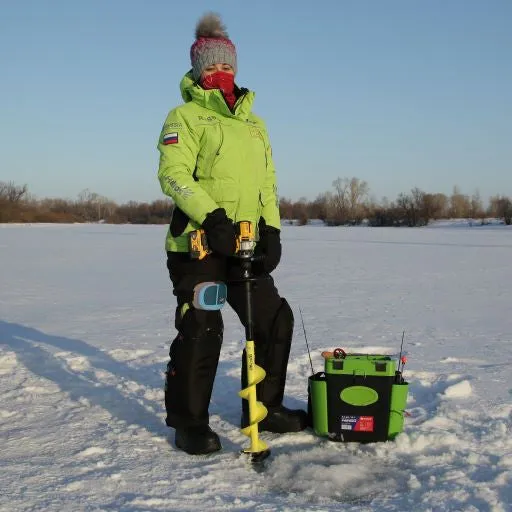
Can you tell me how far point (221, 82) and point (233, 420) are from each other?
1.87 m

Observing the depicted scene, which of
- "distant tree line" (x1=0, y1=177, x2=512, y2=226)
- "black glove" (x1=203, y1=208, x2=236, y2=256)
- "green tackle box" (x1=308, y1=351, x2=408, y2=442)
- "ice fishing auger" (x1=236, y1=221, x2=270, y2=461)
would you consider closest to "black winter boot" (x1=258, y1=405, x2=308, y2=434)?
"green tackle box" (x1=308, y1=351, x2=408, y2=442)

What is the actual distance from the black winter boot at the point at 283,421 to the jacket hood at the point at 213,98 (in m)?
1.58

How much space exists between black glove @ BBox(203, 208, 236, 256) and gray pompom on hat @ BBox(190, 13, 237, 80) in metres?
0.82

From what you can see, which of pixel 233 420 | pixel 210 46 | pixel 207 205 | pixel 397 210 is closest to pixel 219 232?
pixel 207 205

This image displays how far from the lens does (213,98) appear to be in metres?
2.89

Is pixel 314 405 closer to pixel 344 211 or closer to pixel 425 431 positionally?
pixel 425 431

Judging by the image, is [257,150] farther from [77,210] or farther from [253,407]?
[77,210]

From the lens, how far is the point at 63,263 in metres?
15.5

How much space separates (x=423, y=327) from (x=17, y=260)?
42.8 feet

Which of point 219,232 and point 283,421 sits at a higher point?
point 219,232

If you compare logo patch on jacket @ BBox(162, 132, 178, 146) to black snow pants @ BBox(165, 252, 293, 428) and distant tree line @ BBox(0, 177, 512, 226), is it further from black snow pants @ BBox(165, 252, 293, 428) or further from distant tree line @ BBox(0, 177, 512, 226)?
distant tree line @ BBox(0, 177, 512, 226)

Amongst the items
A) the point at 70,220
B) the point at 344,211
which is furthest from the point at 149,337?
the point at 344,211

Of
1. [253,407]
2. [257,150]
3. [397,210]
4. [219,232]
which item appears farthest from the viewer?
[397,210]

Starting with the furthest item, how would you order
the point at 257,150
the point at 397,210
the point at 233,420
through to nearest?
the point at 397,210 → the point at 233,420 → the point at 257,150
